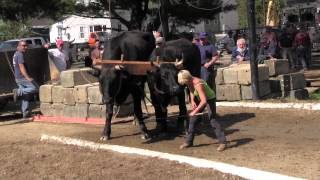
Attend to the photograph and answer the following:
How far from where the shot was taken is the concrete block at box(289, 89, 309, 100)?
1539 centimetres

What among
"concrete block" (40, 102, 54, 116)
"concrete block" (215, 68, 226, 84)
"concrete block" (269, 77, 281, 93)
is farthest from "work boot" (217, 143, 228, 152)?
"concrete block" (40, 102, 54, 116)

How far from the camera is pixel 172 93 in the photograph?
33.4ft

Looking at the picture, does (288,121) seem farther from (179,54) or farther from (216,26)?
(216,26)

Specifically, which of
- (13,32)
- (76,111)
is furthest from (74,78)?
(13,32)

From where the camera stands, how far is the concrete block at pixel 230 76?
15.3 metres

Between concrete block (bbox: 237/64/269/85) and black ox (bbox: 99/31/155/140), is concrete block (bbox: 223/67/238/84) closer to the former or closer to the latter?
concrete block (bbox: 237/64/269/85)

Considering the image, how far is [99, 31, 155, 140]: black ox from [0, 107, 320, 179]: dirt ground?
0.58m

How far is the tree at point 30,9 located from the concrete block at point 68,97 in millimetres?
9692

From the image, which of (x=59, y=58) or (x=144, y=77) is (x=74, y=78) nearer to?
(x=59, y=58)

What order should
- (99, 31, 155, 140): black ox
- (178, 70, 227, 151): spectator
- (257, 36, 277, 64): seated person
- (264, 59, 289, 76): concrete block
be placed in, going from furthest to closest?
(257, 36, 277, 64): seated person < (264, 59, 289, 76): concrete block < (99, 31, 155, 140): black ox < (178, 70, 227, 151): spectator

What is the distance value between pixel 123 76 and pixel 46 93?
5882 mm

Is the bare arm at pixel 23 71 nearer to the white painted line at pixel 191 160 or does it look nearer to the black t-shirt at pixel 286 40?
the white painted line at pixel 191 160

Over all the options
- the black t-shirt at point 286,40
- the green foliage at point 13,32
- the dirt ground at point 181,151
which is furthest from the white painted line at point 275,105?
the green foliage at point 13,32

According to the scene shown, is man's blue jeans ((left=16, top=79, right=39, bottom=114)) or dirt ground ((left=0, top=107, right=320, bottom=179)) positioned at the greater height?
man's blue jeans ((left=16, top=79, right=39, bottom=114))
